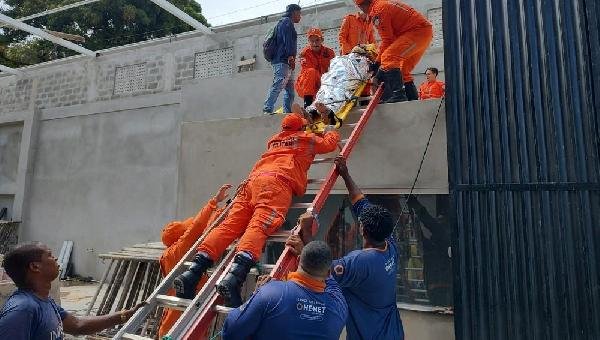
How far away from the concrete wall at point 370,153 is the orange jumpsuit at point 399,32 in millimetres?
624

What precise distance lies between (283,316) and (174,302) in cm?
142

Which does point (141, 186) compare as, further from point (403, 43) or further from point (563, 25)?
point (563, 25)

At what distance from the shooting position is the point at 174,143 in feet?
38.0

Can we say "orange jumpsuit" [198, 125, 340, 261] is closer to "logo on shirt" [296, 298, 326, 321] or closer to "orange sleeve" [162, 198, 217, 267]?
"orange sleeve" [162, 198, 217, 267]

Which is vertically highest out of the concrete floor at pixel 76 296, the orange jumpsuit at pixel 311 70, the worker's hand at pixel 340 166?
the orange jumpsuit at pixel 311 70

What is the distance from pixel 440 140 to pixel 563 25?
1515 mm

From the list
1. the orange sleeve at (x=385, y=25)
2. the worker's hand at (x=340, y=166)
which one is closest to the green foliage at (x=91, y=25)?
the orange sleeve at (x=385, y=25)

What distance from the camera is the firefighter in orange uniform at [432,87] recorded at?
6.32 m

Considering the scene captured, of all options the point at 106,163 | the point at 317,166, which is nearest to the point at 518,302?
the point at 317,166

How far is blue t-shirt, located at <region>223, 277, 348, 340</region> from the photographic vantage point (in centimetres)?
222

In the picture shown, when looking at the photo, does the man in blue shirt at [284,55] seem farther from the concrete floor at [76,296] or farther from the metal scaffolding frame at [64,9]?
the concrete floor at [76,296]

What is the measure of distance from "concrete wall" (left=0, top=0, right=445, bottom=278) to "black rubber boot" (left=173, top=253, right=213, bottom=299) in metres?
5.91

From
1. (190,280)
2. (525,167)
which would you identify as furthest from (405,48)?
(190,280)

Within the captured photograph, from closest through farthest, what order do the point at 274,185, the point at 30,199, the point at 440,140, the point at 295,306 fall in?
the point at 295,306
the point at 274,185
the point at 440,140
the point at 30,199
